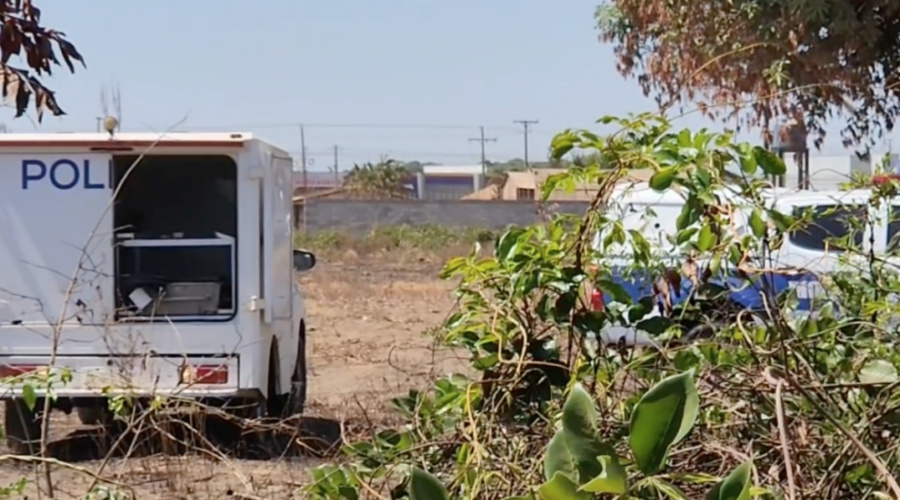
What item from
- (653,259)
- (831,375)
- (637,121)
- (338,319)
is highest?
(637,121)

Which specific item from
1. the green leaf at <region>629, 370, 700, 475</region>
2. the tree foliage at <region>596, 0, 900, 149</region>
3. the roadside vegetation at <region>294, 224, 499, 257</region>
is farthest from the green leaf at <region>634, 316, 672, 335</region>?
the roadside vegetation at <region>294, 224, 499, 257</region>

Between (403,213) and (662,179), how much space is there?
136 feet

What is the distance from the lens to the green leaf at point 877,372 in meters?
3.38

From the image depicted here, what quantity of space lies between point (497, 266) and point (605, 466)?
1654mm

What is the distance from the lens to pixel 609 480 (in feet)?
7.58

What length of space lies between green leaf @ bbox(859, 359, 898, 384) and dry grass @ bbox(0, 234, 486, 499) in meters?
1.33

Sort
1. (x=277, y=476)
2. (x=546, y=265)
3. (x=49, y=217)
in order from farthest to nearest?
1. (x=49, y=217)
2. (x=277, y=476)
3. (x=546, y=265)

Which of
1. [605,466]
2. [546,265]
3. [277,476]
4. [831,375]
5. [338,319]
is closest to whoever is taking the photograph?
[605,466]

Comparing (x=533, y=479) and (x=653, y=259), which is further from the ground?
(x=653, y=259)

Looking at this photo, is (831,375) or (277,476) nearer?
(831,375)

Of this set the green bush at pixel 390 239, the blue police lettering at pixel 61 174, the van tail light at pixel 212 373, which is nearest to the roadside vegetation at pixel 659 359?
the van tail light at pixel 212 373

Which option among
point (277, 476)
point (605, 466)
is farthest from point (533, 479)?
point (277, 476)

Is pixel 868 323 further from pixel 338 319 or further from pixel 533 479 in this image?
pixel 338 319

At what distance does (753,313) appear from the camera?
3742 mm
